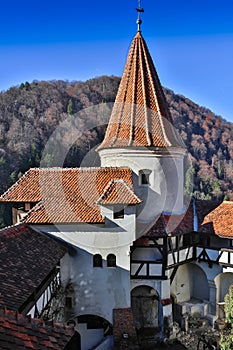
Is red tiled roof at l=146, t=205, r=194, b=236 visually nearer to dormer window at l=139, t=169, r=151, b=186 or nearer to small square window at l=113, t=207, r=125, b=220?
small square window at l=113, t=207, r=125, b=220

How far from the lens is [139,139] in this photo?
57.8ft

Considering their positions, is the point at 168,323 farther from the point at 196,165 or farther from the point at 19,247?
the point at 196,165

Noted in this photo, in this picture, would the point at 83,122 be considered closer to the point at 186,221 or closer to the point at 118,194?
the point at 186,221

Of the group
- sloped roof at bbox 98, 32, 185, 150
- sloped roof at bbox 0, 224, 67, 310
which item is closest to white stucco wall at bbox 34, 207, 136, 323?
sloped roof at bbox 0, 224, 67, 310

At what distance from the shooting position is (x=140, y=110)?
18.3 m

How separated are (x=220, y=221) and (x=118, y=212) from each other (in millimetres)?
5713

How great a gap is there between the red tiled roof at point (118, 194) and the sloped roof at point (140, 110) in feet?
7.36

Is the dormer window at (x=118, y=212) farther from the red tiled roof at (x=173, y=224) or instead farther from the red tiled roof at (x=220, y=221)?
the red tiled roof at (x=220, y=221)

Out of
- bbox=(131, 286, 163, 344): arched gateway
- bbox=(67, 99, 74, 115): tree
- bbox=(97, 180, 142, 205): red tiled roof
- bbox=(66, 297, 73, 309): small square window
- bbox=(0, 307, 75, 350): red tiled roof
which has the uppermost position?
bbox=(67, 99, 74, 115): tree

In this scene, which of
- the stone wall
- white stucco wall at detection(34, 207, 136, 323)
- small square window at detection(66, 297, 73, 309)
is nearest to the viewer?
the stone wall

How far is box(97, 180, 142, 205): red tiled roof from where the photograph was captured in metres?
15.5

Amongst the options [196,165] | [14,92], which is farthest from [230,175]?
[14,92]

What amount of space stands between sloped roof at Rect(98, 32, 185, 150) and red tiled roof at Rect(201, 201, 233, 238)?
4038mm

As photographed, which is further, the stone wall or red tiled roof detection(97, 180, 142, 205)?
red tiled roof detection(97, 180, 142, 205)
